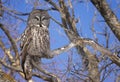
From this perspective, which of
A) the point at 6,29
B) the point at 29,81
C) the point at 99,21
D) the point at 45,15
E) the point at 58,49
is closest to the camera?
the point at 58,49

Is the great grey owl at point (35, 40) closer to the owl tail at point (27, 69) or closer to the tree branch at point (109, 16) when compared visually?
the owl tail at point (27, 69)

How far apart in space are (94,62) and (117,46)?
866 mm

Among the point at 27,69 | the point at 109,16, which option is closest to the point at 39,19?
the point at 27,69

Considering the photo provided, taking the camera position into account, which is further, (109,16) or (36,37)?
(109,16)

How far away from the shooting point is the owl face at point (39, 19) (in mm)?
5543

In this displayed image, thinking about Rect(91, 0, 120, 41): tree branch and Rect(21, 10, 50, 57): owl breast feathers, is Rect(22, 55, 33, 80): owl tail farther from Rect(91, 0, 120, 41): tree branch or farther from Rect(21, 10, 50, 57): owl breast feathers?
Rect(91, 0, 120, 41): tree branch

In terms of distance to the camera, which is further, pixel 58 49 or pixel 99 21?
pixel 99 21

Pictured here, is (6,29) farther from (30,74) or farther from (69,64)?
(30,74)

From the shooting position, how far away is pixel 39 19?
5.64 m

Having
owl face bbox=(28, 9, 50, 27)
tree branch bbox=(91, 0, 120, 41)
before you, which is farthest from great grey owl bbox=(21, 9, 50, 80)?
tree branch bbox=(91, 0, 120, 41)

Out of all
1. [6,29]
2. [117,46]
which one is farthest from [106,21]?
[6,29]

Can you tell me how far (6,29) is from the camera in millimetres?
7797

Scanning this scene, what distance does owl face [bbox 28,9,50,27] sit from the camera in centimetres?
554

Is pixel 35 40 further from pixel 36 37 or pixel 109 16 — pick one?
pixel 109 16
